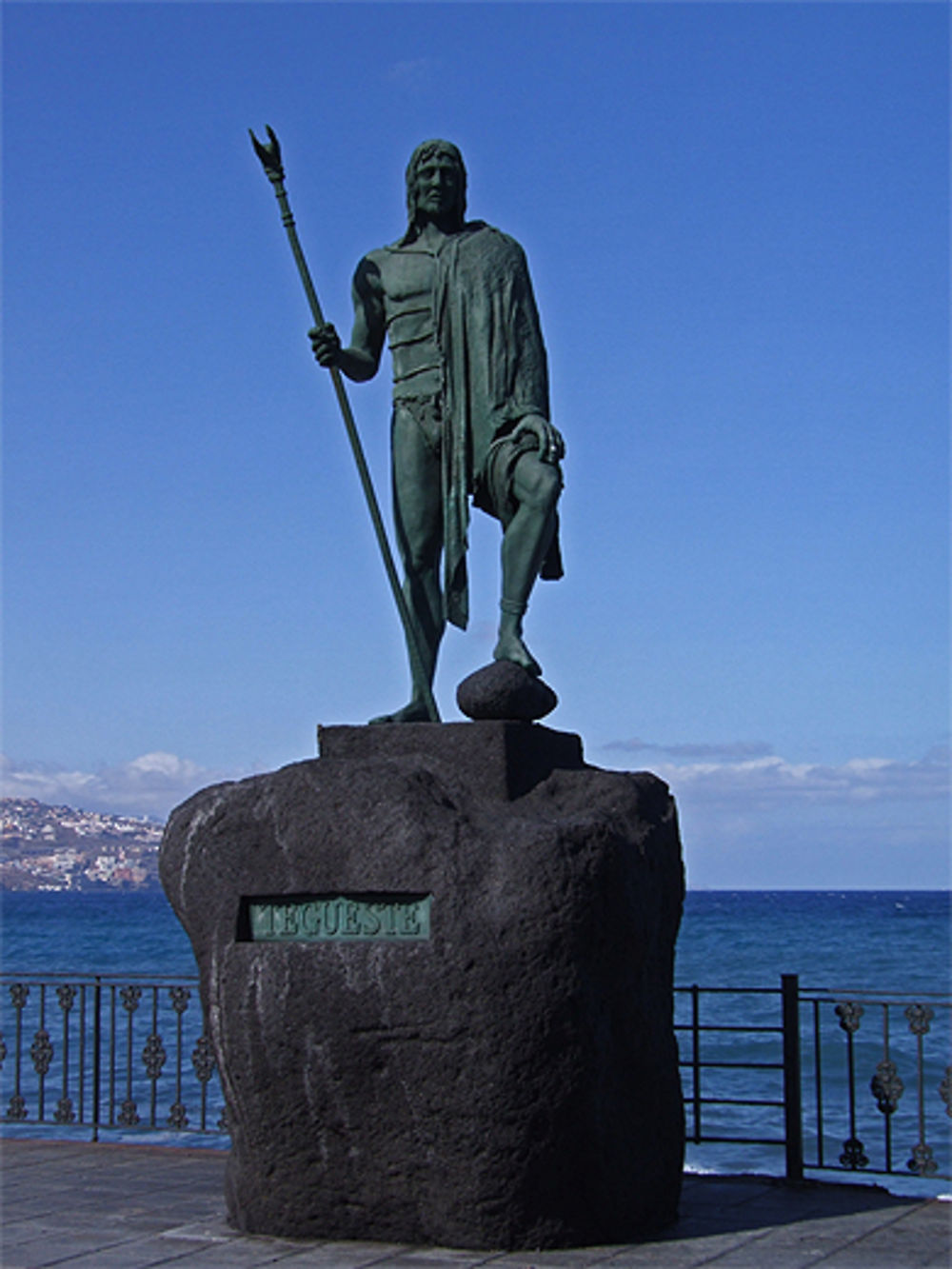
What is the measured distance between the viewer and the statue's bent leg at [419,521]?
23.2 feet

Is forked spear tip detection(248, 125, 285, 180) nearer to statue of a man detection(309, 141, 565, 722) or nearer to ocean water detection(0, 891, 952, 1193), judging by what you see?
statue of a man detection(309, 141, 565, 722)

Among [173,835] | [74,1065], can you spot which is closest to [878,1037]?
[74,1065]

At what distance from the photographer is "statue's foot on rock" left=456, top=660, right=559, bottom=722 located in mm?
6172

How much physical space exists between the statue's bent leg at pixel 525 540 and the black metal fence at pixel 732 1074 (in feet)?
6.20

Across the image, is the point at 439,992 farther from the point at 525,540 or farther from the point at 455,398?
the point at 455,398

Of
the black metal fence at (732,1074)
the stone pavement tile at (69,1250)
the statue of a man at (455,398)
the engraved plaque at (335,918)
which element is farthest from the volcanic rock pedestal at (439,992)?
the black metal fence at (732,1074)

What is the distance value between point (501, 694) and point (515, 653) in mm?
477

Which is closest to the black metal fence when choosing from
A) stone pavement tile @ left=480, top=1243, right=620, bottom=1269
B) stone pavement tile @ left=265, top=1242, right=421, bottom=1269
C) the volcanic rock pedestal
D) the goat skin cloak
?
the volcanic rock pedestal

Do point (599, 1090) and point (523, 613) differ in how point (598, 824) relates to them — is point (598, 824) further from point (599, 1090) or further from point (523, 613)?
point (523, 613)

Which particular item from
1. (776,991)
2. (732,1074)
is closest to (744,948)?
(732,1074)

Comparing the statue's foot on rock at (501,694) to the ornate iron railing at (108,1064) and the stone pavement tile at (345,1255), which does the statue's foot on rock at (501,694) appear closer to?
the ornate iron railing at (108,1064)

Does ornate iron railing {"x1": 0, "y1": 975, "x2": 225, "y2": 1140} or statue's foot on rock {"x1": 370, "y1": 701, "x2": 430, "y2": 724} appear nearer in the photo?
statue's foot on rock {"x1": 370, "y1": 701, "x2": 430, "y2": 724}

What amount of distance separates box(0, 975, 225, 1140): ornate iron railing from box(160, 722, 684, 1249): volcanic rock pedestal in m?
0.94

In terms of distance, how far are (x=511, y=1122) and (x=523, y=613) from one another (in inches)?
87.7
